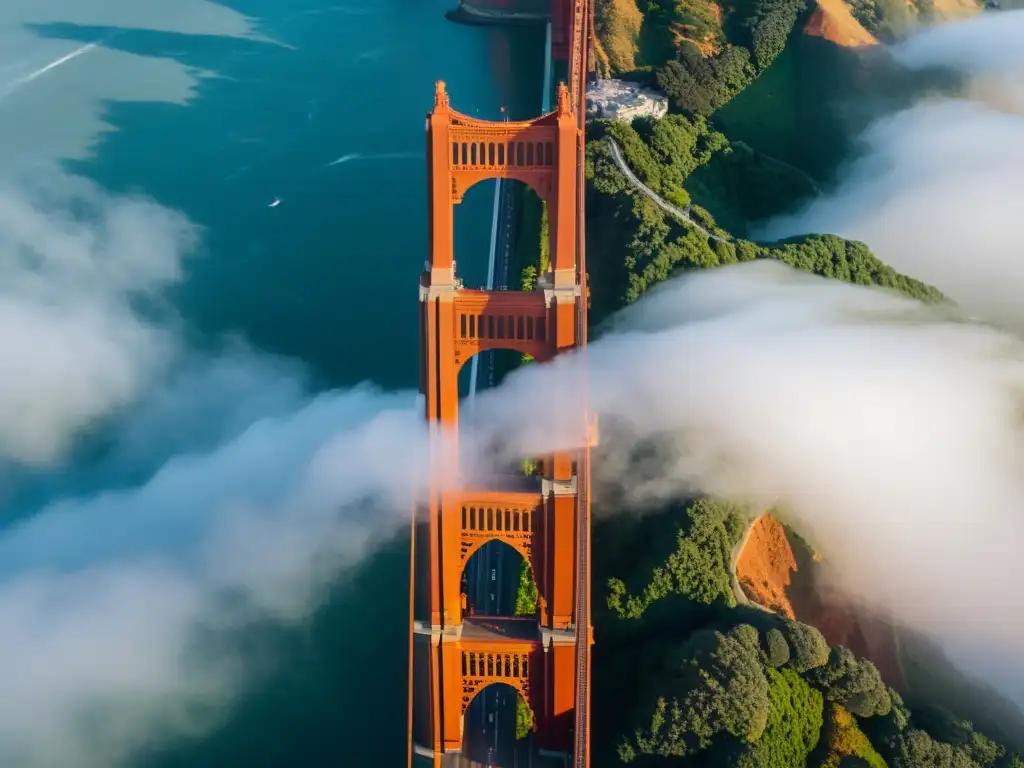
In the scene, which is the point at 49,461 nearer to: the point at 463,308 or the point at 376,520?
the point at 376,520

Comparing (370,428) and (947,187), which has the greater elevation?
(947,187)

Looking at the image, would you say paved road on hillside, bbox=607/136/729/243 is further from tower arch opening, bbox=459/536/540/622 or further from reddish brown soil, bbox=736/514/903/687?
tower arch opening, bbox=459/536/540/622

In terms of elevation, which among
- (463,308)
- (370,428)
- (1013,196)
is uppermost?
(1013,196)

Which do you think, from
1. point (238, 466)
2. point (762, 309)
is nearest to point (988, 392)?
point (762, 309)

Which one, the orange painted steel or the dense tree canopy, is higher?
the dense tree canopy

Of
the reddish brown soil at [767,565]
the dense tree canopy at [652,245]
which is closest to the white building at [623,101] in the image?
the dense tree canopy at [652,245]

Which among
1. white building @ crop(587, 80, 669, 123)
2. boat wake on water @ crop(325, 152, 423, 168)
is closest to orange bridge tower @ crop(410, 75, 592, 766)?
white building @ crop(587, 80, 669, 123)

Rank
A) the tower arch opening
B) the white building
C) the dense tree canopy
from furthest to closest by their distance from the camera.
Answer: the white building → the dense tree canopy → the tower arch opening
